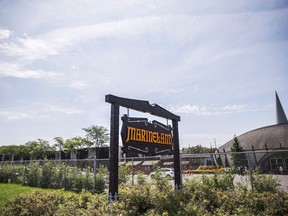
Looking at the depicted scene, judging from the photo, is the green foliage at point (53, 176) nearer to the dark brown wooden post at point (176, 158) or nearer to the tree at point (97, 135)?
the dark brown wooden post at point (176, 158)

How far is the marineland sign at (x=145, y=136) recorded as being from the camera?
5.69m

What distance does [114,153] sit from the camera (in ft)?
17.4

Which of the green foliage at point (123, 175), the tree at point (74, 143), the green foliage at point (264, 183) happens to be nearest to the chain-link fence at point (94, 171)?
the green foliage at point (264, 183)

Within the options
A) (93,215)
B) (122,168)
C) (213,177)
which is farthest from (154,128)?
(122,168)

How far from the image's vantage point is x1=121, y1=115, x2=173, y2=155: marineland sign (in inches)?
224

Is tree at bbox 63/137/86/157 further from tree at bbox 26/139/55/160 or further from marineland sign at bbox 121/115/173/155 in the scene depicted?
marineland sign at bbox 121/115/173/155

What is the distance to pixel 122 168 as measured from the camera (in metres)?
14.2

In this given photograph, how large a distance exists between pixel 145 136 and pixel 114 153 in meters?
1.31

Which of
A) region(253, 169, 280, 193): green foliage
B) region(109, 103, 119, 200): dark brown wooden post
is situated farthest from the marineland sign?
region(253, 169, 280, 193): green foliage

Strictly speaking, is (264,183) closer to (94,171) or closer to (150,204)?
(150,204)

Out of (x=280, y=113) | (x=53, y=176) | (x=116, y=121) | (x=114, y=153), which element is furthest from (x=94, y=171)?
(x=280, y=113)

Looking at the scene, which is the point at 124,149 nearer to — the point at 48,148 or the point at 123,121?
the point at 123,121

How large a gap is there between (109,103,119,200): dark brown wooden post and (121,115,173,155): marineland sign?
0.79 ft

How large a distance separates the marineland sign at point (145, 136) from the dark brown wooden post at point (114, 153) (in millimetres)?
242
